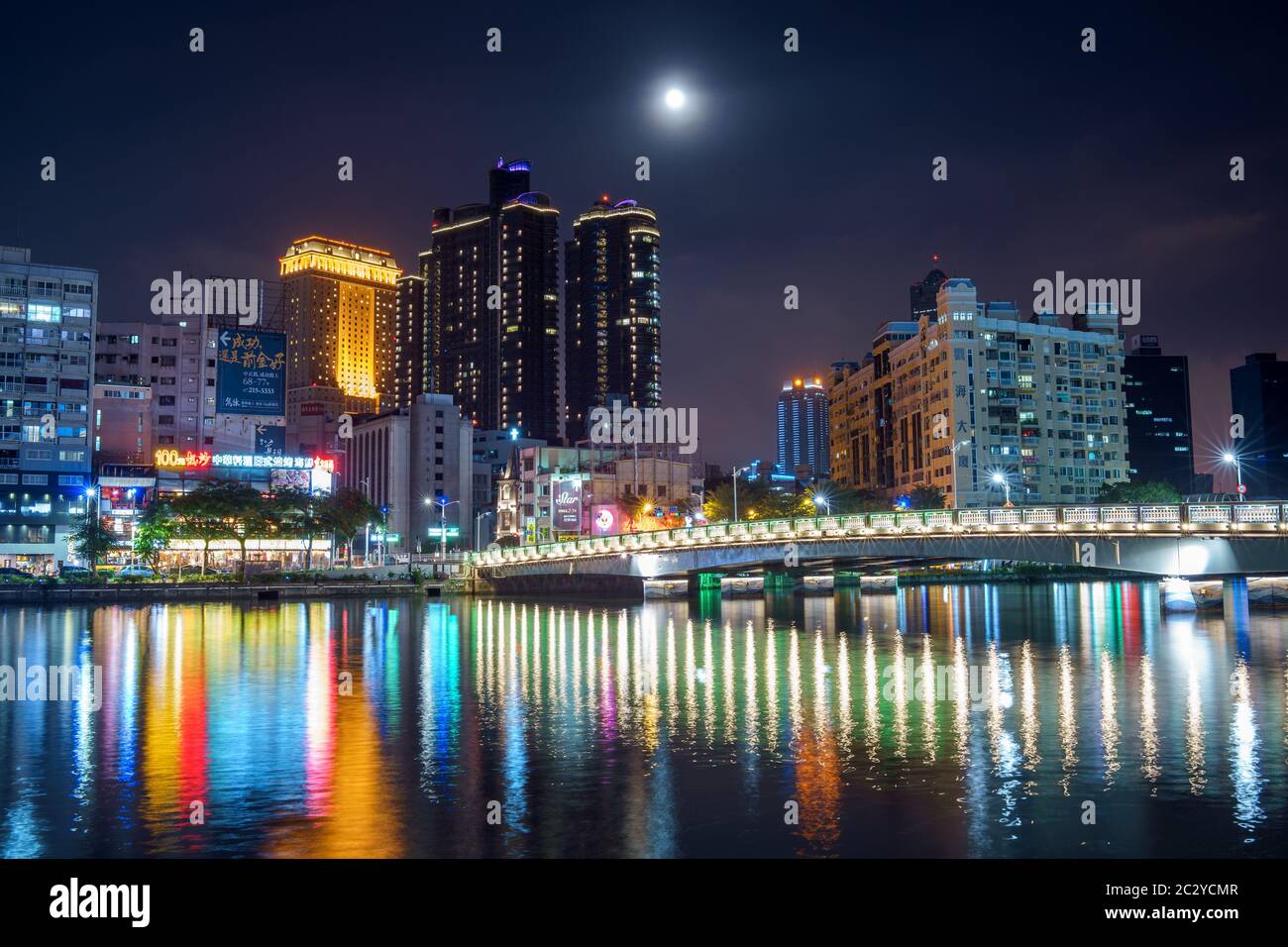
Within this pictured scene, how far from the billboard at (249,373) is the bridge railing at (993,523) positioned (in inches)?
2427

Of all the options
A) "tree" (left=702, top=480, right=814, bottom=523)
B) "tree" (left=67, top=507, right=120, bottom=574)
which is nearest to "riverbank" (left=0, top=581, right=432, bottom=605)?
"tree" (left=67, top=507, right=120, bottom=574)

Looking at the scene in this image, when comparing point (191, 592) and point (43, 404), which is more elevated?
point (43, 404)

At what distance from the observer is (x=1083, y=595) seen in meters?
105

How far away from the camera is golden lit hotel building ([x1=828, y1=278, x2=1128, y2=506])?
6614 inches

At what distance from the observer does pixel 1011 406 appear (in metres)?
170

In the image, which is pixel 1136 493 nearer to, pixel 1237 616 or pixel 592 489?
pixel 592 489

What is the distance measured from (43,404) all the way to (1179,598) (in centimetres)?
12846

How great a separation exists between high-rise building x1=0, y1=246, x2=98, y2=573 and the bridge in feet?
257

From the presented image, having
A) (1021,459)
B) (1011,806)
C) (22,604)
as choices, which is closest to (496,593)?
(22,604)

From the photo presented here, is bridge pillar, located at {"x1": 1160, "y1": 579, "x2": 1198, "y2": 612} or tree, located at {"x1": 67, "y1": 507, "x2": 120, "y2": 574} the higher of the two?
tree, located at {"x1": 67, "y1": 507, "x2": 120, "y2": 574}

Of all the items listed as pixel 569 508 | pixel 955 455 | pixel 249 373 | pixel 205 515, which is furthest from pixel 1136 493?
pixel 205 515

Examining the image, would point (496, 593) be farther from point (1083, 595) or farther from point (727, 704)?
point (727, 704)

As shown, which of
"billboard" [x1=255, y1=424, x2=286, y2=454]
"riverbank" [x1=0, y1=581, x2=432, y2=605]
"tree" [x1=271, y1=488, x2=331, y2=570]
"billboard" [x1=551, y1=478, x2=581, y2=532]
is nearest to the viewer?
"riverbank" [x1=0, y1=581, x2=432, y2=605]

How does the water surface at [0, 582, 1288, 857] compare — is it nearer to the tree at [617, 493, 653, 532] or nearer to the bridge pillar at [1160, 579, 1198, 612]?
the bridge pillar at [1160, 579, 1198, 612]
